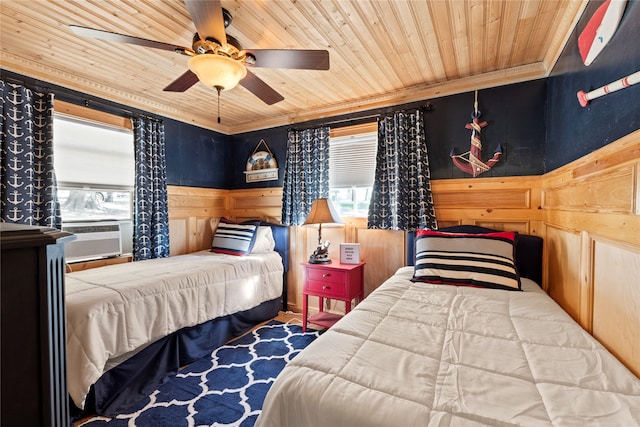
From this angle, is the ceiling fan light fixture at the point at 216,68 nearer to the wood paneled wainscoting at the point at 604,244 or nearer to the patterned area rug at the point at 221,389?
the wood paneled wainscoting at the point at 604,244

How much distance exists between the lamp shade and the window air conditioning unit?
190cm

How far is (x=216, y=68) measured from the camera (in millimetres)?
1604

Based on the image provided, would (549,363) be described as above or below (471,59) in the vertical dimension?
below

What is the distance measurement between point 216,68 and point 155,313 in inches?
67.0

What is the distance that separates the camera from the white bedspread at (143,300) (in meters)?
1.66

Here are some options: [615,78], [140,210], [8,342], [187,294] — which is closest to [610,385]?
[615,78]

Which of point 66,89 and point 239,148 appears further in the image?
point 239,148

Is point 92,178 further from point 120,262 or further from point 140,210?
point 120,262

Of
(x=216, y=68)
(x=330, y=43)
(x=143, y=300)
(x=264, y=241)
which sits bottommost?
(x=143, y=300)

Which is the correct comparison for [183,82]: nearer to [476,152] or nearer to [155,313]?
[155,313]

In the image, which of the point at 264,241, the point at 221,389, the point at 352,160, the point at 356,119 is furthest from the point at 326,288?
the point at 356,119

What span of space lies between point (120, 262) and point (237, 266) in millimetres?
1190

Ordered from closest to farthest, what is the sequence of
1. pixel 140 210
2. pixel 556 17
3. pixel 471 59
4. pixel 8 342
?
pixel 8 342 < pixel 556 17 < pixel 471 59 < pixel 140 210

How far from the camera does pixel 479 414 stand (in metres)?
0.74
